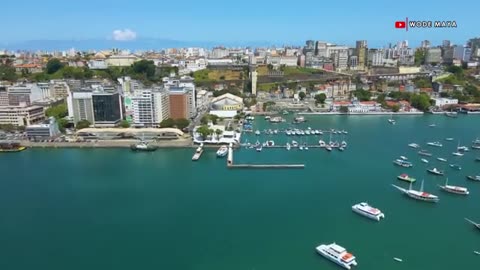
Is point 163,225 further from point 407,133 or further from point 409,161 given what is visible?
point 407,133

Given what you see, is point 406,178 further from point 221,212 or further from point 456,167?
point 221,212

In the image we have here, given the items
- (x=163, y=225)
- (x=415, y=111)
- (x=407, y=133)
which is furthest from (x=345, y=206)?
(x=415, y=111)

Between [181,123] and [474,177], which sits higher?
[181,123]

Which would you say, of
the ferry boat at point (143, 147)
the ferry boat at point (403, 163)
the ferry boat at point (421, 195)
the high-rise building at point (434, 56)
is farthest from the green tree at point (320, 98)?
the high-rise building at point (434, 56)

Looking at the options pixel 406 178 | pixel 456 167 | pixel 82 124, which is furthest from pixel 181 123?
pixel 456 167

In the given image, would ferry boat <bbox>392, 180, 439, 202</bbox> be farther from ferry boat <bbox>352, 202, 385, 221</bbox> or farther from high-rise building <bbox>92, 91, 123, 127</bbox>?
high-rise building <bbox>92, 91, 123, 127</bbox>

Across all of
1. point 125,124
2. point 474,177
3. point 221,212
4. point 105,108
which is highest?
point 105,108

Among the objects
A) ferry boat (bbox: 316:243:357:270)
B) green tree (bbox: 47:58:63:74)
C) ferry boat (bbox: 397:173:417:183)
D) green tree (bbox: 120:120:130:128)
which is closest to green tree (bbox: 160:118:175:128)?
green tree (bbox: 120:120:130:128)
